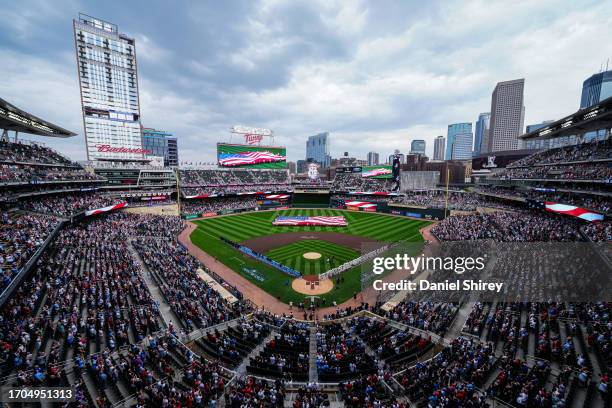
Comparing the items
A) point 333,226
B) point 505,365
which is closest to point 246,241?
point 333,226

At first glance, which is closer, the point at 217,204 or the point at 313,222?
the point at 313,222

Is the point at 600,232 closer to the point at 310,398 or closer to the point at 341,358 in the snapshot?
the point at 341,358

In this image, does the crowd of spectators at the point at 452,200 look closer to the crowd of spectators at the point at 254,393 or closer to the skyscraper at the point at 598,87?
the crowd of spectators at the point at 254,393

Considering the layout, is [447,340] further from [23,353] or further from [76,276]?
[76,276]

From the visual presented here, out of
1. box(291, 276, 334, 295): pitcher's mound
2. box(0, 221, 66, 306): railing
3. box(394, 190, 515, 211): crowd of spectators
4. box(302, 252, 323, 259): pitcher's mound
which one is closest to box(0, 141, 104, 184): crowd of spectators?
box(0, 221, 66, 306): railing

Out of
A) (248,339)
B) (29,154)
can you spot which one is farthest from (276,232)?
(29,154)

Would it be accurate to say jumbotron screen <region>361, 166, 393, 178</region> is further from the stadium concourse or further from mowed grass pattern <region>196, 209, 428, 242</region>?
the stadium concourse
